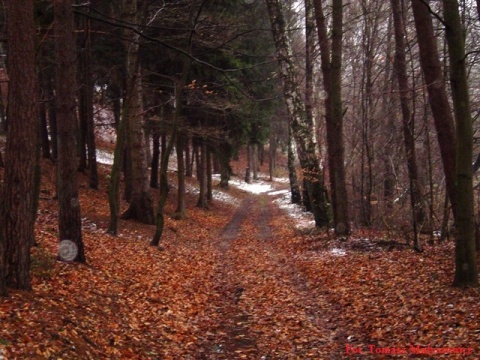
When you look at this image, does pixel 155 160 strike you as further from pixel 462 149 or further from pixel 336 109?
pixel 462 149

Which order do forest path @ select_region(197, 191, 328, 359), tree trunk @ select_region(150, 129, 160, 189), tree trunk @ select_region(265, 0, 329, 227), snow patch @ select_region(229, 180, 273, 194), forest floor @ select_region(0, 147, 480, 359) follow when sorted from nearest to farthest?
1. forest floor @ select_region(0, 147, 480, 359)
2. forest path @ select_region(197, 191, 328, 359)
3. tree trunk @ select_region(265, 0, 329, 227)
4. tree trunk @ select_region(150, 129, 160, 189)
5. snow patch @ select_region(229, 180, 273, 194)

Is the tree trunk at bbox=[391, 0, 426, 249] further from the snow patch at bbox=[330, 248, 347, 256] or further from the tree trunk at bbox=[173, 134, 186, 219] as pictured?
the tree trunk at bbox=[173, 134, 186, 219]

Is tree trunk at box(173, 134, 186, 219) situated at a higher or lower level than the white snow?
lower

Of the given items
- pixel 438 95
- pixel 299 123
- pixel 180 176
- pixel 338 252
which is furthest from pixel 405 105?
pixel 180 176

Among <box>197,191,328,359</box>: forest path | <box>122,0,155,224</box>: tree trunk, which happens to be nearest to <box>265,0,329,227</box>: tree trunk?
<box>197,191,328,359</box>: forest path

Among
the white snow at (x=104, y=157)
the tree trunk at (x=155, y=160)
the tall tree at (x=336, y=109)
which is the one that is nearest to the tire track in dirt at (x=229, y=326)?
the tall tree at (x=336, y=109)

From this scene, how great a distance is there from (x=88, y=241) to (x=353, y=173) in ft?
37.9

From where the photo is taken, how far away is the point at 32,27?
19.6ft

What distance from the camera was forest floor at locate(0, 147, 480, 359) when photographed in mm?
5652

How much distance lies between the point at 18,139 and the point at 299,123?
38.7 feet

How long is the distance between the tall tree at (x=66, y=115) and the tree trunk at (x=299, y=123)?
8715 millimetres

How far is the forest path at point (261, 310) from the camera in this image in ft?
21.3

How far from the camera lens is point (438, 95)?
8.88m

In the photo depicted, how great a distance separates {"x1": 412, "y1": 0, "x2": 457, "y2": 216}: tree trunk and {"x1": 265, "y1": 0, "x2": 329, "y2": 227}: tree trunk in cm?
682
